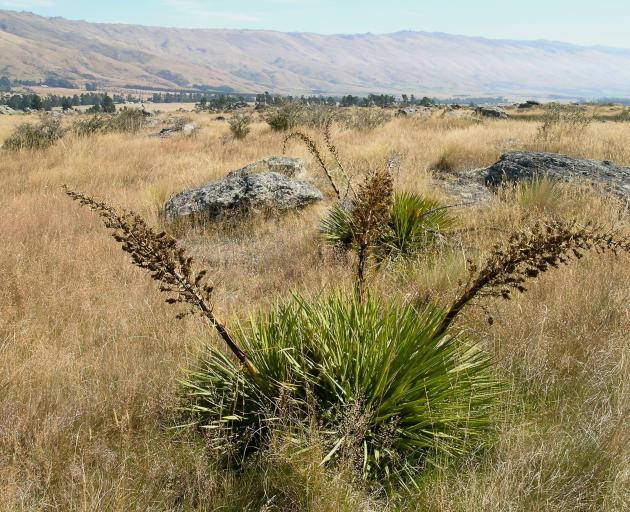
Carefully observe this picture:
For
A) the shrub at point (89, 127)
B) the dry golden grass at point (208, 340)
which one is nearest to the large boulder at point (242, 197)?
the dry golden grass at point (208, 340)

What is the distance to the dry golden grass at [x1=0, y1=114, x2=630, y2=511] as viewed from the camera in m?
2.04

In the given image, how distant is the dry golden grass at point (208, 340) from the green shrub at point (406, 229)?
244mm

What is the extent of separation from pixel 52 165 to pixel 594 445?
39.1ft

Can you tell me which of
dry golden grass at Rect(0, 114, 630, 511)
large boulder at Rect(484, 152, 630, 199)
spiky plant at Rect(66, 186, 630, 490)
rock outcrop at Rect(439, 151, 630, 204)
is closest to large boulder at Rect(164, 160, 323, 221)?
dry golden grass at Rect(0, 114, 630, 511)

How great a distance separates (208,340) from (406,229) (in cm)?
272

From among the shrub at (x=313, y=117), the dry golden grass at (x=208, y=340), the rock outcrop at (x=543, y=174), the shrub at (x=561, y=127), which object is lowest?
the dry golden grass at (x=208, y=340)

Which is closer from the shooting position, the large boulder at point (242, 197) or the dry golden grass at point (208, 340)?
the dry golden grass at point (208, 340)

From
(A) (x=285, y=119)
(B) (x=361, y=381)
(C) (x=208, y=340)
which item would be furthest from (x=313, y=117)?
(B) (x=361, y=381)

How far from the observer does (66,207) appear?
7.39 meters

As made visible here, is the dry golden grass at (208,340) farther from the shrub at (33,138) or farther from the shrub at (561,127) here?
the shrub at (33,138)

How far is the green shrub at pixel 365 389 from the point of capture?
224 centimetres

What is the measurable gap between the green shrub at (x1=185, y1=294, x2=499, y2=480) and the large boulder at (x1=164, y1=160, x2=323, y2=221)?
16.2 ft

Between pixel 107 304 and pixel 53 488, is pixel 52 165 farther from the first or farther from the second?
pixel 53 488

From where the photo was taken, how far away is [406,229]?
533cm
